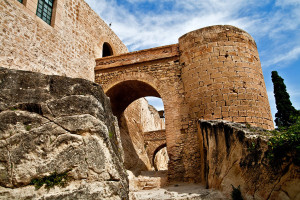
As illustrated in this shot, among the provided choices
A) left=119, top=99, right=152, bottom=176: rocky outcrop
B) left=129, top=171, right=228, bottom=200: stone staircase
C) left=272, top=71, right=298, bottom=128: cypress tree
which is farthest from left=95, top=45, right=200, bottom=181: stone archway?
left=272, top=71, right=298, bottom=128: cypress tree

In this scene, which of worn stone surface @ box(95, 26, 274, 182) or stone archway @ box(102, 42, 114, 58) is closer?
worn stone surface @ box(95, 26, 274, 182)

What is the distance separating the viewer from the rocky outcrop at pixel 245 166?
467 cm

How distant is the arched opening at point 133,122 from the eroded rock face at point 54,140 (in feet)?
21.1

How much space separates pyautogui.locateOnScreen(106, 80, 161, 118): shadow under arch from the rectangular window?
367 centimetres

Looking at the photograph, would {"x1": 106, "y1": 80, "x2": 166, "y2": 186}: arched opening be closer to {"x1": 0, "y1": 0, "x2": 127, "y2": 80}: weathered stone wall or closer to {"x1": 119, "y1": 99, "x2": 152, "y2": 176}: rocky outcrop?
{"x1": 119, "y1": 99, "x2": 152, "y2": 176}: rocky outcrop

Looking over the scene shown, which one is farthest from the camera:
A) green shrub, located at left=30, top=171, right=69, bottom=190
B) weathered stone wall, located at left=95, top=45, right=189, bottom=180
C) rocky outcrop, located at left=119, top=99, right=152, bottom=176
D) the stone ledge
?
rocky outcrop, located at left=119, top=99, right=152, bottom=176

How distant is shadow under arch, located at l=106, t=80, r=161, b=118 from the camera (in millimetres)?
10734

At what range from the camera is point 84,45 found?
11.0m

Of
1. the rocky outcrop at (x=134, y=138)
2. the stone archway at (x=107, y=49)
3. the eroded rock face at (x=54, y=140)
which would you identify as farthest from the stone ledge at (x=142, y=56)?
the eroded rock face at (x=54, y=140)

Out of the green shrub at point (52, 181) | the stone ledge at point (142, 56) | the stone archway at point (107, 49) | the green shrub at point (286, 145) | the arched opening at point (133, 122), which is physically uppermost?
the stone archway at point (107, 49)

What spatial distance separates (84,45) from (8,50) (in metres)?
3.98

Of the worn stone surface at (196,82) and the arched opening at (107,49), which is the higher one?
the arched opening at (107,49)

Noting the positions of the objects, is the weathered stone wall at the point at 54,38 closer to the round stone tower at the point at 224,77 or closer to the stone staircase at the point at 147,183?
the round stone tower at the point at 224,77

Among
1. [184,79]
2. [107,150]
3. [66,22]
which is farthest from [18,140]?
[66,22]
